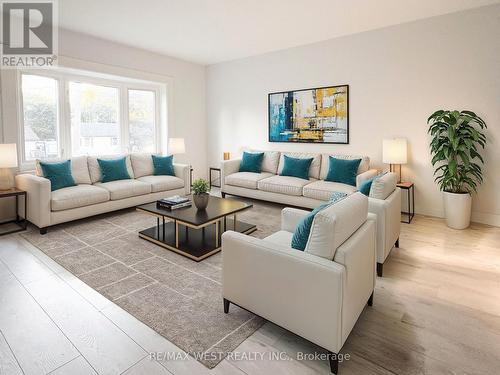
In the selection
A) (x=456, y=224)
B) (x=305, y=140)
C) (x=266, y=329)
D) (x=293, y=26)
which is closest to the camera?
(x=266, y=329)

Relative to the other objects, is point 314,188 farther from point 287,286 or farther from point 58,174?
point 58,174

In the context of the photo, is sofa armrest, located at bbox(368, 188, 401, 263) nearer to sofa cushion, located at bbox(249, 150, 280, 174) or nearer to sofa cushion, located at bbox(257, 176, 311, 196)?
sofa cushion, located at bbox(257, 176, 311, 196)

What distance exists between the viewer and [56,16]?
4090 millimetres

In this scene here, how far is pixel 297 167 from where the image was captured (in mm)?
5172

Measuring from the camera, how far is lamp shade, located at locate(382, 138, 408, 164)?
14.3 ft

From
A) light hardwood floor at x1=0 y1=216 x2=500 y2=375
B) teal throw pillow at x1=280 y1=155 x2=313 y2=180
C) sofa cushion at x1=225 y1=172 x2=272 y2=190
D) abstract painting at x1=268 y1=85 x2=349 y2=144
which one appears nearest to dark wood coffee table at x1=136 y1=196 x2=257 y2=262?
light hardwood floor at x1=0 y1=216 x2=500 y2=375

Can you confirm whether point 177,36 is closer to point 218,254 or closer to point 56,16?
point 56,16

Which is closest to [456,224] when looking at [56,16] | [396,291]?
[396,291]

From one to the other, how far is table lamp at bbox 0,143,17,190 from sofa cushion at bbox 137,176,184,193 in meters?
1.70

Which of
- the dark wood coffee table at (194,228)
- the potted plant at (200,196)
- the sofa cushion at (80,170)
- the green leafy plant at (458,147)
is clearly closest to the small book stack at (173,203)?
the dark wood coffee table at (194,228)

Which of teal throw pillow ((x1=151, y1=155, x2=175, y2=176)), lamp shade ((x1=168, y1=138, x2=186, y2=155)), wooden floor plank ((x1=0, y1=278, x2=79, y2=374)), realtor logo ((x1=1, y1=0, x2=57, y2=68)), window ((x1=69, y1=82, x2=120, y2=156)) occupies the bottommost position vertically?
wooden floor plank ((x1=0, y1=278, x2=79, y2=374))

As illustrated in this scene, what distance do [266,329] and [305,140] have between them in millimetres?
4036

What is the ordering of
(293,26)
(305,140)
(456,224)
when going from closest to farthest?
(456,224) < (293,26) < (305,140)

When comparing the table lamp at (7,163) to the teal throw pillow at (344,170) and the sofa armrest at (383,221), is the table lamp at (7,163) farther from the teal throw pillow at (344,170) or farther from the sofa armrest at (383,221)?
the teal throw pillow at (344,170)
